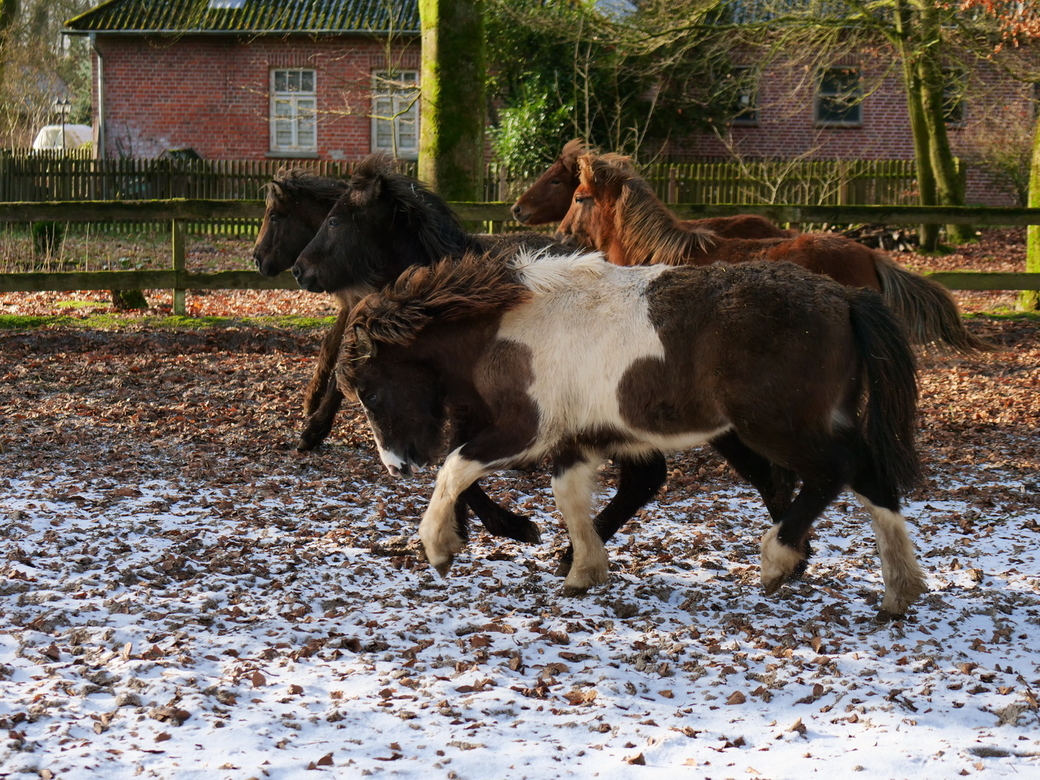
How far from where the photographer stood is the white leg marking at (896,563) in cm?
467

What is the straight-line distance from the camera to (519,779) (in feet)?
10.9

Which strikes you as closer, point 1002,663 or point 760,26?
point 1002,663

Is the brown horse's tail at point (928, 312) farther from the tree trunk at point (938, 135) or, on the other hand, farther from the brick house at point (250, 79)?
the brick house at point (250, 79)

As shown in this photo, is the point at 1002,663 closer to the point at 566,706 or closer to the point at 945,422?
the point at 566,706

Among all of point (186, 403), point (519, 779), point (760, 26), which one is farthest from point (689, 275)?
point (760, 26)

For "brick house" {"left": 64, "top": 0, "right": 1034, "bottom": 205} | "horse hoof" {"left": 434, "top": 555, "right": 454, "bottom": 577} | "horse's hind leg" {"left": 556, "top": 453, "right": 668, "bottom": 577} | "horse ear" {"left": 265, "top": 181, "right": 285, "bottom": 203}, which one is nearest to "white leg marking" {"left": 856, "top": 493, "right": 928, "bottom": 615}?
"horse's hind leg" {"left": 556, "top": 453, "right": 668, "bottom": 577}

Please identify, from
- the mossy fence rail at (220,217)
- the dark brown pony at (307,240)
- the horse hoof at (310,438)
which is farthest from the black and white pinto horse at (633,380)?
the mossy fence rail at (220,217)

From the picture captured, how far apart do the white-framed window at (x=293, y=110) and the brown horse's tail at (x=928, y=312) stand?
2043cm

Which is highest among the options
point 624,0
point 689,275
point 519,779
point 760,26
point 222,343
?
point 624,0

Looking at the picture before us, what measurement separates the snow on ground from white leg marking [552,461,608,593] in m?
0.12

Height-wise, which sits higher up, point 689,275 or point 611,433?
point 689,275

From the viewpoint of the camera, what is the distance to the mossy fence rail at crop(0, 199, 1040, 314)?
12.0 meters

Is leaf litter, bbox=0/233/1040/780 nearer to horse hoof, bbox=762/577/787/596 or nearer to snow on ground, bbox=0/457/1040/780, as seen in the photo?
snow on ground, bbox=0/457/1040/780

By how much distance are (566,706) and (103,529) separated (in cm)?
286
